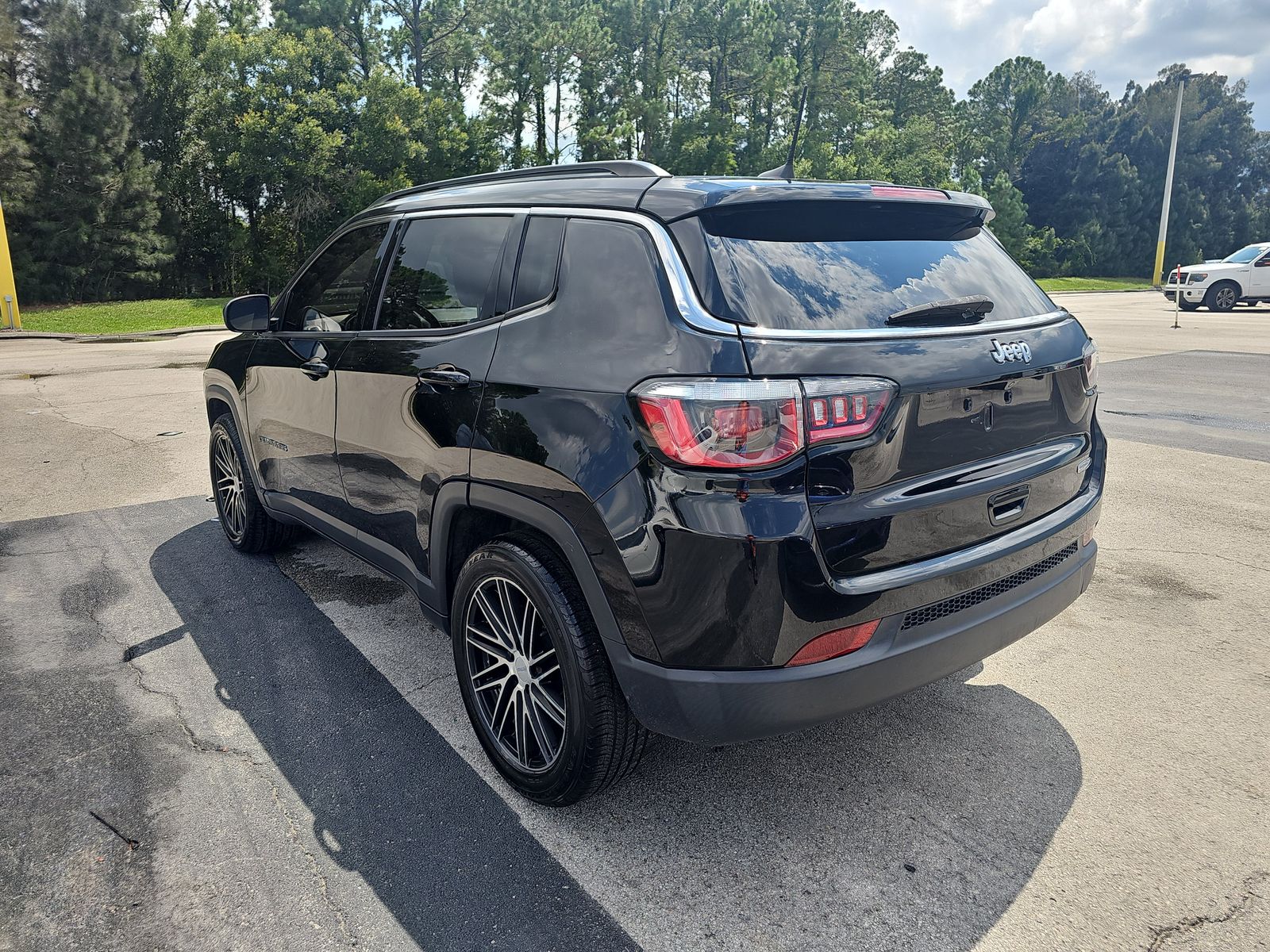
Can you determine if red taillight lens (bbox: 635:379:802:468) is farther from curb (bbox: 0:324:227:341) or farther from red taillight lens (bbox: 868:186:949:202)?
curb (bbox: 0:324:227:341)

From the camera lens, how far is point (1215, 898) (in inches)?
92.1

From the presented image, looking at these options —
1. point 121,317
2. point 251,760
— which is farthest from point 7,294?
point 251,760

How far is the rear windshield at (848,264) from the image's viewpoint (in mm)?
2381

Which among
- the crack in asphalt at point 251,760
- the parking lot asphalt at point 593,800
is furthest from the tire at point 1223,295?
the crack in asphalt at point 251,760

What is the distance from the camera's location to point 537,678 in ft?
9.09

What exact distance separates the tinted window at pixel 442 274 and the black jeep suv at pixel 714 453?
16 mm

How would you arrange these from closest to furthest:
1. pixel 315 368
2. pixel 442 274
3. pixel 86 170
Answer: pixel 442 274, pixel 315 368, pixel 86 170

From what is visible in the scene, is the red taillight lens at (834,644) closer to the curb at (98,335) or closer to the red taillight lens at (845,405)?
the red taillight lens at (845,405)

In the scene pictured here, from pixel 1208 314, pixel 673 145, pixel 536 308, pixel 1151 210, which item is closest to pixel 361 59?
pixel 673 145

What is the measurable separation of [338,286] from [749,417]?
2.54 meters

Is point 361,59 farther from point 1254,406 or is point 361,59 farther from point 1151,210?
point 1151,210

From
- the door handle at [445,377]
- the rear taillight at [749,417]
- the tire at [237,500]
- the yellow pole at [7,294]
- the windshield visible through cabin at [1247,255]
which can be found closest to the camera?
the rear taillight at [749,417]

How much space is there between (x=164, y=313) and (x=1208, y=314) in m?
30.6

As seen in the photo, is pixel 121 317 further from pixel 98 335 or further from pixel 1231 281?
pixel 1231 281
